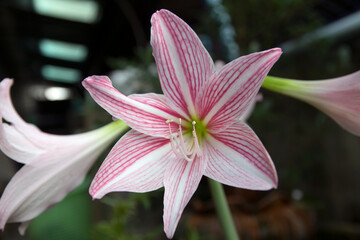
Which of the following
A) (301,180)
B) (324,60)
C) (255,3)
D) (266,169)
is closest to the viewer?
(266,169)

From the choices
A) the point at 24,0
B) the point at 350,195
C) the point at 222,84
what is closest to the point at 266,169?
the point at 222,84

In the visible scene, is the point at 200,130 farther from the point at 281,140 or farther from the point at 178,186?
the point at 281,140

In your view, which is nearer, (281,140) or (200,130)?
(200,130)

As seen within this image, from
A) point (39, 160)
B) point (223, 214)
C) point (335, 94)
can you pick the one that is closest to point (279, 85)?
point (335, 94)

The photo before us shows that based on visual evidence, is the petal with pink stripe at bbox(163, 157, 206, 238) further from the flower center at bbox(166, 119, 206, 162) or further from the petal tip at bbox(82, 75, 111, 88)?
the petal tip at bbox(82, 75, 111, 88)

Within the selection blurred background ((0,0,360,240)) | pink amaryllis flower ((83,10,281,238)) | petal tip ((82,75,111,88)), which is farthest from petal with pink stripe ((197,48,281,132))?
blurred background ((0,0,360,240))

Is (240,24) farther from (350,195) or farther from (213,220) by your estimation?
(350,195)

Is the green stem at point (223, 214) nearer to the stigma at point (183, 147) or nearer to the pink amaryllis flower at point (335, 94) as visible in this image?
the stigma at point (183, 147)
